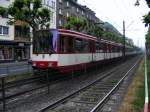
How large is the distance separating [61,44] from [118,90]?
466cm

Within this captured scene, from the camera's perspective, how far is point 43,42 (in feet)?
62.1

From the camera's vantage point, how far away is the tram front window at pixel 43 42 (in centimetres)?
1859

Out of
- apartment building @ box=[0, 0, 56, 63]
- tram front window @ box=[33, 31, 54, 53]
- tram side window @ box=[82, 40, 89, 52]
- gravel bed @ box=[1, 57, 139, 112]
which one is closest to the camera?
gravel bed @ box=[1, 57, 139, 112]

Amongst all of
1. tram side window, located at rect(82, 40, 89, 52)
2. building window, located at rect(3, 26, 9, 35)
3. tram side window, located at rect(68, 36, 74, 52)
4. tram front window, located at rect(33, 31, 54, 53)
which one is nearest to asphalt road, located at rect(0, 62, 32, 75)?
tram front window, located at rect(33, 31, 54, 53)

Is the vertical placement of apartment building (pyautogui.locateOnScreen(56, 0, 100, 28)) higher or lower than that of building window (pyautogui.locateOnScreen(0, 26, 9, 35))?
higher

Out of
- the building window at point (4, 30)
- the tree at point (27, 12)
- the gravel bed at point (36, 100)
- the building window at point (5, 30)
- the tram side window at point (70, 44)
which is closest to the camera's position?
the gravel bed at point (36, 100)

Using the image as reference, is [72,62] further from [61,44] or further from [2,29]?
[2,29]

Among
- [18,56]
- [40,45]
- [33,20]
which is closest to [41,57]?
[40,45]

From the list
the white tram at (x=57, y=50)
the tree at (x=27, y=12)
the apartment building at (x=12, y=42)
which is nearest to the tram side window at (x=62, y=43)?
the white tram at (x=57, y=50)

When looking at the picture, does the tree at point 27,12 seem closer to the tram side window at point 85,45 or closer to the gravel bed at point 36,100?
the tram side window at point 85,45

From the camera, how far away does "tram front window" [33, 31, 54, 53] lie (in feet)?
61.0

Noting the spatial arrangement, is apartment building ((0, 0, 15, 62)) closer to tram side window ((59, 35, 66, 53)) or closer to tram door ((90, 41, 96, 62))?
tram door ((90, 41, 96, 62))

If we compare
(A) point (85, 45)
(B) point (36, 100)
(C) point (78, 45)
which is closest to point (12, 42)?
(A) point (85, 45)

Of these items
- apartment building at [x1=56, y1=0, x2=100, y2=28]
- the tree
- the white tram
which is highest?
apartment building at [x1=56, y1=0, x2=100, y2=28]
